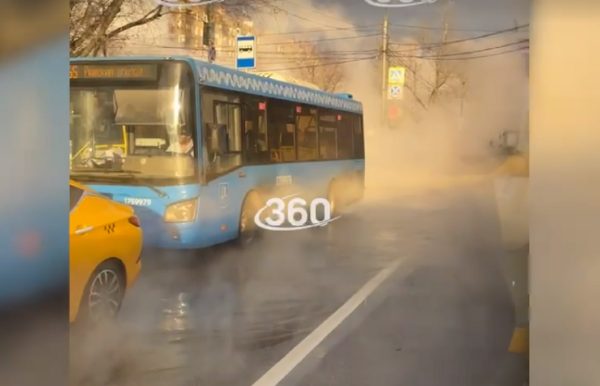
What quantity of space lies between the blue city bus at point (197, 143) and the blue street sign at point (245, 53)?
58 millimetres

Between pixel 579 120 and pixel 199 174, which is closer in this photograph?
pixel 579 120

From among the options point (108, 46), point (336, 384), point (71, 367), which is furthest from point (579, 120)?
point (71, 367)

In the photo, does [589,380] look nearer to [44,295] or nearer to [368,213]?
[368,213]

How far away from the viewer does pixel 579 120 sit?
3.63m

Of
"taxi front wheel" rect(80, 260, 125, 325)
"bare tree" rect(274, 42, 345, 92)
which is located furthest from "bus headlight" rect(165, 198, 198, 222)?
"bare tree" rect(274, 42, 345, 92)

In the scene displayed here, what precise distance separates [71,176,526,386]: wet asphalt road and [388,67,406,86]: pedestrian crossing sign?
24.0 inches

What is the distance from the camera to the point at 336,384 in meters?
3.93

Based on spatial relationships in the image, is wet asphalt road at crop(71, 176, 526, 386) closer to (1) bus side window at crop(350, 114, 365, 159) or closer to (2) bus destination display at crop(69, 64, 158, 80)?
(1) bus side window at crop(350, 114, 365, 159)

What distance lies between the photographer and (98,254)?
4.14m

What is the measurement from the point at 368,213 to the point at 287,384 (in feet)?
3.44

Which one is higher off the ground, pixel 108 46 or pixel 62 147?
pixel 108 46

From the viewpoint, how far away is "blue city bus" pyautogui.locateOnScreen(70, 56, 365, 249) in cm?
393

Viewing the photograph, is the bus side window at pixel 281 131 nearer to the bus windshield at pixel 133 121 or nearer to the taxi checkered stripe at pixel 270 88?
the taxi checkered stripe at pixel 270 88

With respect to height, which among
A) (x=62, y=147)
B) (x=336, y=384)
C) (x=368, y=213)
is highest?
(x=62, y=147)
